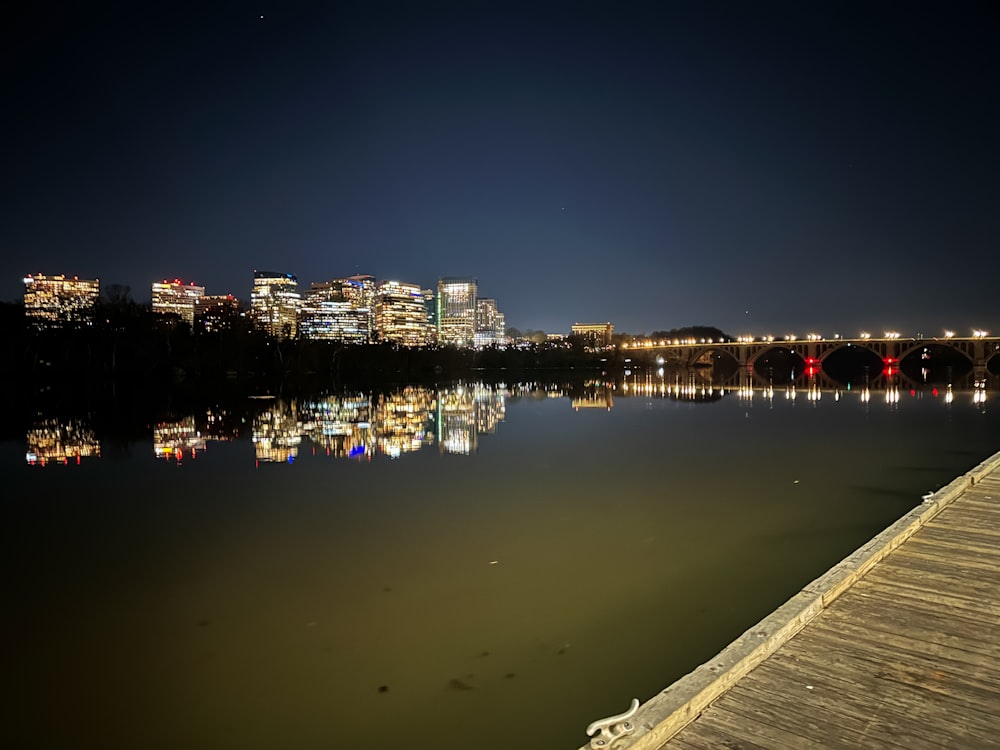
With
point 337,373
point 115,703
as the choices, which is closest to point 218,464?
point 115,703

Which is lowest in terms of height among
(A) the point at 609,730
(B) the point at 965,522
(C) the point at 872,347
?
(B) the point at 965,522

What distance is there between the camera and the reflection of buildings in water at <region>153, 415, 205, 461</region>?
2439 centimetres

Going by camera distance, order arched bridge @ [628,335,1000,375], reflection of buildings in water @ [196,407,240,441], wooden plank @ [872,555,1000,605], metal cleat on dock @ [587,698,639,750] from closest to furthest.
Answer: metal cleat on dock @ [587,698,639,750], wooden plank @ [872,555,1000,605], reflection of buildings in water @ [196,407,240,441], arched bridge @ [628,335,1000,375]

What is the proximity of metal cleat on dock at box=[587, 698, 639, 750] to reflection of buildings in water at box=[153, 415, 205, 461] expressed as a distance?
72.9 feet

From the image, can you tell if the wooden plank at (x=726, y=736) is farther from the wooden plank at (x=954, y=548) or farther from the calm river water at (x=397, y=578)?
the wooden plank at (x=954, y=548)

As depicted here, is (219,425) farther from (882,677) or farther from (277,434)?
(882,677)

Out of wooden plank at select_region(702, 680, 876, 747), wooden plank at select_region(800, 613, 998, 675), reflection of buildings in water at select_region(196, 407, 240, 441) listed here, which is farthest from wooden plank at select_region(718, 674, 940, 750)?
reflection of buildings in water at select_region(196, 407, 240, 441)

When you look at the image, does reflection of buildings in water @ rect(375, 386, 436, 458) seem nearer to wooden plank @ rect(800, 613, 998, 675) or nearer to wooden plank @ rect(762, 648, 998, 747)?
wooden plank @ rect(800, 613, 998, 675)

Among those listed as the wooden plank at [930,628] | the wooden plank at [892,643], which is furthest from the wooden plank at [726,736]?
the wooden plank at [930,628]

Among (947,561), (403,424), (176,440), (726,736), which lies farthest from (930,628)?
(403,424)

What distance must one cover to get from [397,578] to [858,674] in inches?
260

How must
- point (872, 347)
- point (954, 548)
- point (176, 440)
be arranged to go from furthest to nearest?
1. point (872, 347)
2. point (176, 440)
3. point (954, 548)

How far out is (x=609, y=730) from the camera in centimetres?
415

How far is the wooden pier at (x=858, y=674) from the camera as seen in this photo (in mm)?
4242
